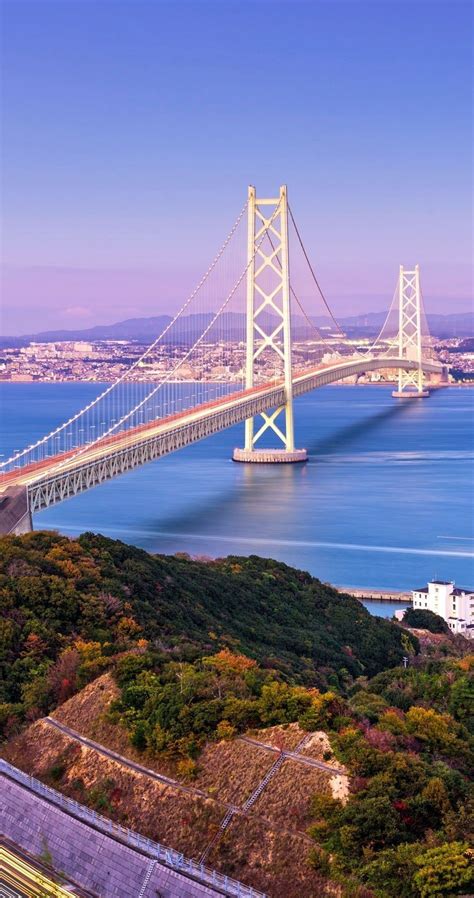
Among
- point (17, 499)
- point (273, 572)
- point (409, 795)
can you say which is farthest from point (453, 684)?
point (17, 499)

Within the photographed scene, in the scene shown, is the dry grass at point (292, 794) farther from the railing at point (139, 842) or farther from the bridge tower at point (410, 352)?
the bridge tower at point (410, 352)

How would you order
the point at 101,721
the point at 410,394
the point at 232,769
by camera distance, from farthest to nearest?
the point at 410,394
the point at 101,721
the point at 232,769

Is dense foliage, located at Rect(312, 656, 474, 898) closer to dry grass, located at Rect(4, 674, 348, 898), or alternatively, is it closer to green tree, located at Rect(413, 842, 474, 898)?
green tree, located at Rect(413, 842, 474, 898)

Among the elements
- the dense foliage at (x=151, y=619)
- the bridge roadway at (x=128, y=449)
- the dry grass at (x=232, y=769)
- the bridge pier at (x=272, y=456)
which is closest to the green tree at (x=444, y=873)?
the dry grass at (x=232, y=769)

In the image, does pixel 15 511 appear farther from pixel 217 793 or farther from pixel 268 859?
pixel 268 859

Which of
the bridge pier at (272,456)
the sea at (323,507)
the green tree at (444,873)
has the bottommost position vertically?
the sea at (323,507)

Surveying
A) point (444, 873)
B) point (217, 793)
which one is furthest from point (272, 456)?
point (444, 873)
